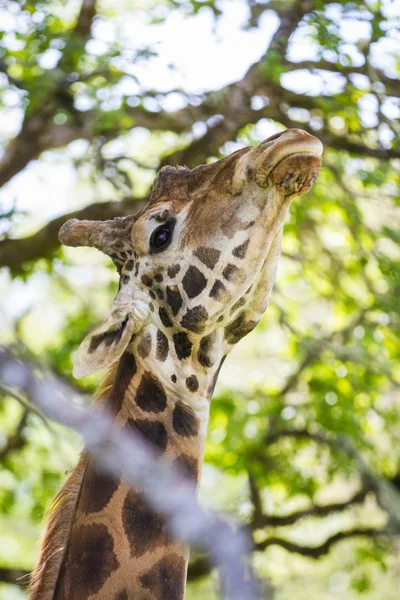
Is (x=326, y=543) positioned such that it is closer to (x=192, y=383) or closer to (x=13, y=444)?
(x=13, y=444)

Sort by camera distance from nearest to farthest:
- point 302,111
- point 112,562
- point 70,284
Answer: point 112,562 < point 302,111 < point 70,284

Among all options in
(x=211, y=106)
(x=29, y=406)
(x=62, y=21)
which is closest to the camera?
(x=29, y=406)

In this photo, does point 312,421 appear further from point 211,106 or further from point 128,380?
point 128,380

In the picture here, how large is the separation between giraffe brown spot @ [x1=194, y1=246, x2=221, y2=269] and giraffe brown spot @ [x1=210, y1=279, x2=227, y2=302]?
54 millimetres

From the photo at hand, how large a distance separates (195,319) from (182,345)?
0.32ft

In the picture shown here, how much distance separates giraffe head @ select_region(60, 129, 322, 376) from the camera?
8.45 feet

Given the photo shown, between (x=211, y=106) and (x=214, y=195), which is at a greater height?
(x=214, y=195)

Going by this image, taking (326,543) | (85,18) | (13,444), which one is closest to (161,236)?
(85,18)

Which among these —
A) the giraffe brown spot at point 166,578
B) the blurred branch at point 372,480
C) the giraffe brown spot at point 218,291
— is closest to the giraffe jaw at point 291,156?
the giraffe brown spot at point 218,291

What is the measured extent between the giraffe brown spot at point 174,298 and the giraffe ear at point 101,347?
0.56 feet

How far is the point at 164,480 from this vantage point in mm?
2574

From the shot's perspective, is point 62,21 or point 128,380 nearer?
point 128,380

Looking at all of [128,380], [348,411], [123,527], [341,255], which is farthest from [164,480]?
[341,255]

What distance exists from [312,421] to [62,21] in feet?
13.7
